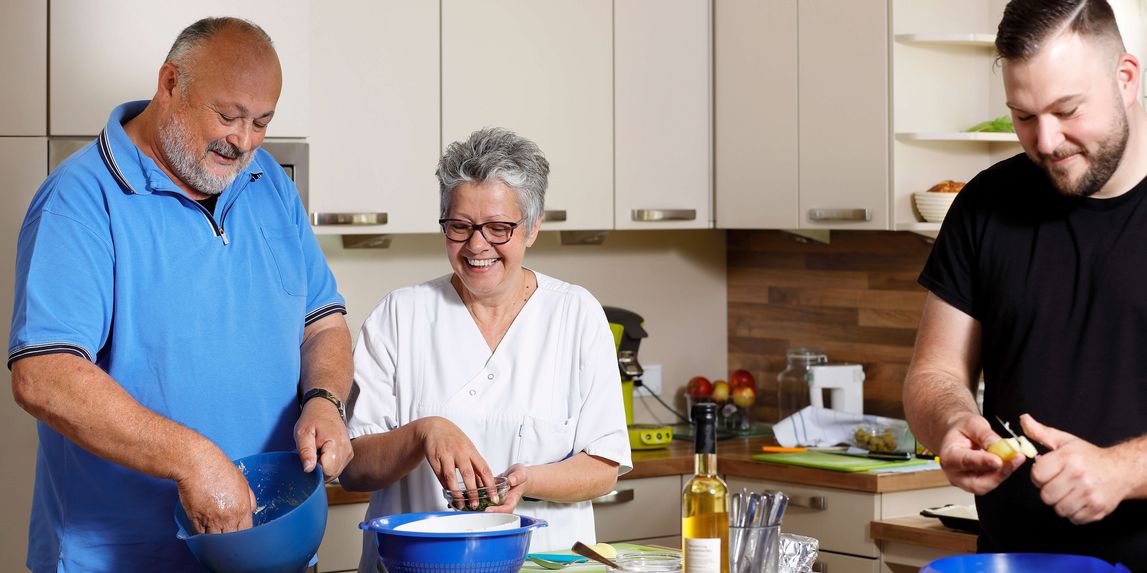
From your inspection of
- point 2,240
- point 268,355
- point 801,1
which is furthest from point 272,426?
point 801,1

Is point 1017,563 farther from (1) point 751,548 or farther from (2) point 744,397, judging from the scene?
(2) point 744,397

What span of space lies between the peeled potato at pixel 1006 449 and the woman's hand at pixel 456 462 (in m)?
0.71

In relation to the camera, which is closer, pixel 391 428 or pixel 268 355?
pixel 268 355

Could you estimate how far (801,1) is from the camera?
3.59 meters

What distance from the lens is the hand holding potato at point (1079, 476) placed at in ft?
5.16

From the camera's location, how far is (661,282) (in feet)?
13.7

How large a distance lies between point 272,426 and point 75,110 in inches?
40.3

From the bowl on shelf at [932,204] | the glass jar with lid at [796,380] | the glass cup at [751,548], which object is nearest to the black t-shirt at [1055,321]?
the glass cup at [751,548]

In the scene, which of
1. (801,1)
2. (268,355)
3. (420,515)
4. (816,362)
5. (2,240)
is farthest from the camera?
(816,362)

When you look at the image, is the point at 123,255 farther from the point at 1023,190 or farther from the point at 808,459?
the point at 808,459

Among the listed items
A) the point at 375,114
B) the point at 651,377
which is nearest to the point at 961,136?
the point at 651,377

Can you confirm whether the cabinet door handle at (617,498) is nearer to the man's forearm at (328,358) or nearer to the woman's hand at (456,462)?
the man's forearm at (328,358)

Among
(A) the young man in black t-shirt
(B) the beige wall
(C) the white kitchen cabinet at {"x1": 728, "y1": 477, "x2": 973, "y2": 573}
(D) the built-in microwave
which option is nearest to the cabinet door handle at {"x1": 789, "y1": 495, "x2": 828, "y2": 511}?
(C) the white kitchen cabinet at {"x1": 728, "y1": 477, "x2": 973, "y2": 573}

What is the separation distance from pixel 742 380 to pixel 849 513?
35.3 inches
